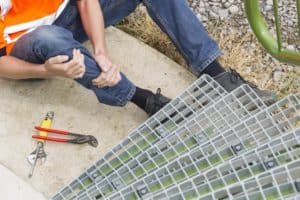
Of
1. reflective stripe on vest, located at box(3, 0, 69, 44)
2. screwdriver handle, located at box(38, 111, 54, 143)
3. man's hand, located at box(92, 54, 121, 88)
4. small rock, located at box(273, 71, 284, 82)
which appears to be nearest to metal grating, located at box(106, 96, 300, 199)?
man's hand, located at box(92, 54, 121, 88)

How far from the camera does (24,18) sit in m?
2.87

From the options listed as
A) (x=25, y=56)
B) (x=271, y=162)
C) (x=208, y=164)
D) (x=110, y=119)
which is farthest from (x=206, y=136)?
(x=25, y=56)

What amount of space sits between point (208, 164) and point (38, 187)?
793 mm

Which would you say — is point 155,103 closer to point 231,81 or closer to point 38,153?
point 231,81

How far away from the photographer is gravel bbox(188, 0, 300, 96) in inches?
138

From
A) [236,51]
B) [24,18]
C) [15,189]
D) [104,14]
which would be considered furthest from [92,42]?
[236,51]

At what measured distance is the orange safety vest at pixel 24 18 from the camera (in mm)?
2838

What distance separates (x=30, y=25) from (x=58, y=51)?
24 cm

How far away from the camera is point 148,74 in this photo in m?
3.23

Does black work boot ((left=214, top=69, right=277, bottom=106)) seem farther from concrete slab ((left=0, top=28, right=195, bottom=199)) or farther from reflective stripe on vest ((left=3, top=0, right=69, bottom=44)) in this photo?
reflective stripe on vest ((left=3, top=0, right=69, bottom=44))

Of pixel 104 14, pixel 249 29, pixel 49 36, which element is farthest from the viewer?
pixel 249 29

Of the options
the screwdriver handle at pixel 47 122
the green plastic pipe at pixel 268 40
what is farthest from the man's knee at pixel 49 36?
the green plastic pipe at pixel 268 40

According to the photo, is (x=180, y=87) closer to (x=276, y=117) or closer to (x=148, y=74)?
(x=148, y=74)

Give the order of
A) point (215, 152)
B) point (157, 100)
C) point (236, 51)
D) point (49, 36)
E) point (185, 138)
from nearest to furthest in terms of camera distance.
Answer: point (215, 152)
point (185, 138)
point (49, 36)
point (157, 100)
point (236, 51)
